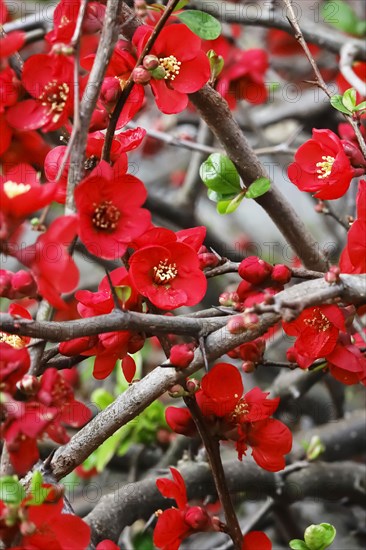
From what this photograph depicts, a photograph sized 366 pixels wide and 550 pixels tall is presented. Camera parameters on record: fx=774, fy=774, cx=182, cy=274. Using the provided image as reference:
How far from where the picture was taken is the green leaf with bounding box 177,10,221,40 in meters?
0.81

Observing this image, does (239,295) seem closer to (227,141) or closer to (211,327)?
(211,327)

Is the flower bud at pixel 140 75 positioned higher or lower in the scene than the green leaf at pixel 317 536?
higher

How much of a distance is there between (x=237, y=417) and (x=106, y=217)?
284 millimetres

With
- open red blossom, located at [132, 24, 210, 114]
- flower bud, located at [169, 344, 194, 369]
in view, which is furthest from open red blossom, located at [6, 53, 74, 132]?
flower bud, located at [169, 344, 194, 369]

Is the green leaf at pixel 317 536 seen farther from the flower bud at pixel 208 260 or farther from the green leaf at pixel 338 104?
the green leaf at pixel 338 104

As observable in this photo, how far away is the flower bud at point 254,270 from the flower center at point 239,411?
14 centimetres

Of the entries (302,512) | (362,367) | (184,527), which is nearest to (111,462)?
(302,512)

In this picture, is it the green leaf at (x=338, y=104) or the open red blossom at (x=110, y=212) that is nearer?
the open red blossom at (x=110, y=212)

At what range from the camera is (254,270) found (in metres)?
0.78

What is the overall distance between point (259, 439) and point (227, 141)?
0.37 meters

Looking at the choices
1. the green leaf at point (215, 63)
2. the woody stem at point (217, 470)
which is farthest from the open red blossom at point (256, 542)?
the green leaf at point (215, 63)

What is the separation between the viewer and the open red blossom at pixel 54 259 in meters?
0.58

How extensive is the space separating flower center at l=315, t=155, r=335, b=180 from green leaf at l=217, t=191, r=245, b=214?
120mm

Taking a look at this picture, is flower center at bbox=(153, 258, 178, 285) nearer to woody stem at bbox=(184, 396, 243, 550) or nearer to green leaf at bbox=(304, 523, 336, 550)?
woody stem at bbox=(184, 396, 243, 550)
